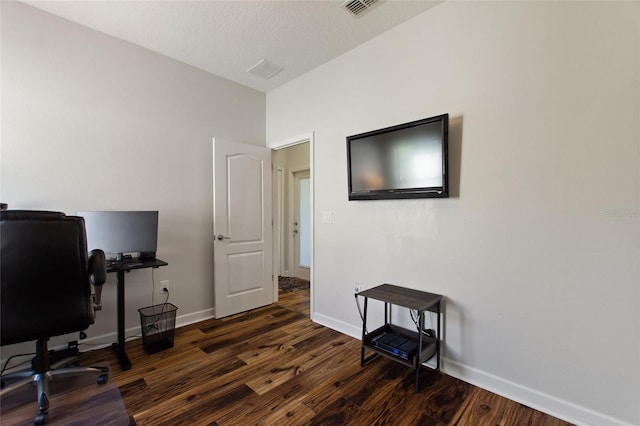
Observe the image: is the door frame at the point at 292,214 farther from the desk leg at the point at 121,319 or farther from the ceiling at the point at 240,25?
the desk leg at the point at 121,319

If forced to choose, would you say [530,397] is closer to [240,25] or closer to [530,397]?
[530,397]

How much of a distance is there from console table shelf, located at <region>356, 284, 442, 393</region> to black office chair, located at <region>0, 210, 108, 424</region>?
71.3 inches

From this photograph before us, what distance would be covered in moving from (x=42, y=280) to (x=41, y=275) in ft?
0.09

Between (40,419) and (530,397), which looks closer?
(40,419)

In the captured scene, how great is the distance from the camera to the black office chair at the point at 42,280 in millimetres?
1472

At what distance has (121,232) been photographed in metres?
2.46

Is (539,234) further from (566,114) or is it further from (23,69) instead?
(23,69)

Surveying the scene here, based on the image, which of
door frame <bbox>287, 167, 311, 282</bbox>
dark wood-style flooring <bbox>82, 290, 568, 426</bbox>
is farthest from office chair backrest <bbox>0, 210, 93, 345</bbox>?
door frame <bbox>287, 167, 311, 282</bbox>

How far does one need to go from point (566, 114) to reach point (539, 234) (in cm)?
74

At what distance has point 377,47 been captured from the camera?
8.55 feet

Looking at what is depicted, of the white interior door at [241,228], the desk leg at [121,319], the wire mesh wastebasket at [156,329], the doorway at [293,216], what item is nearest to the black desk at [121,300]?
the desk leg at [121,319]

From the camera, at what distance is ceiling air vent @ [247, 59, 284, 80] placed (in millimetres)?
3061

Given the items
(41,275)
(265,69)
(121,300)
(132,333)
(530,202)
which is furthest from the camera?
(265,69)

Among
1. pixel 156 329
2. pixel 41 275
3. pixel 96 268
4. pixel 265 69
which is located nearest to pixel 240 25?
pixel 265 69
